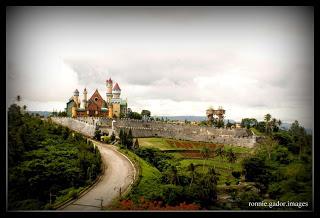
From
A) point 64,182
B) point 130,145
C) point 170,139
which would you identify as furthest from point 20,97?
point 170,139

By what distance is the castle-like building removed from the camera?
34.7 feet

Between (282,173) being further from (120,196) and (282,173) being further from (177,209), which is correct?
(120,196)

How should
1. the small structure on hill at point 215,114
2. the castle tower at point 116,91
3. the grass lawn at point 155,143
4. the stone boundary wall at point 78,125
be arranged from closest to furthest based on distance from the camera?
the castle tower at point 116,91 → the small structure on hill at point 215,114 → the grass lawn at point 155,143 → the stone boundary wall at point 78,125

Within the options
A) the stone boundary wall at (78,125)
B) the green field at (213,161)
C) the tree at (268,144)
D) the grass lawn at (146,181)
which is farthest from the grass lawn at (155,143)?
the tree at (268,144)

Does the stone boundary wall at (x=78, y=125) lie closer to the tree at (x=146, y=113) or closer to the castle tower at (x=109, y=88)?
the castle tower at (x=109, y=88)

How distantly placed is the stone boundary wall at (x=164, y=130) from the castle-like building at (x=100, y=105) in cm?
17

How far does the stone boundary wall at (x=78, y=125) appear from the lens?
10969mm

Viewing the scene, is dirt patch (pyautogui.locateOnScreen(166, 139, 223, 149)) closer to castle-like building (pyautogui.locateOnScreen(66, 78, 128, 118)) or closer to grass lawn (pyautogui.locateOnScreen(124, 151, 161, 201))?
grass lawn (pyautogui.locateOnScreen(124, 151, 161, 201))

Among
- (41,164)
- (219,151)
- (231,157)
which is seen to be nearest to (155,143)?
(219,151)

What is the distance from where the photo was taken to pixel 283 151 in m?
10.6

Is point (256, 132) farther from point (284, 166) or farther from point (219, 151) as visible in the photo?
point (284, 166)

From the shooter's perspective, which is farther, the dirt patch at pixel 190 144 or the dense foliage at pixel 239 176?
the dirt patch at pixel 190 144
